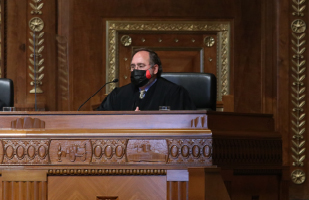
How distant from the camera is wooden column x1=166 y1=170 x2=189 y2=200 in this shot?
2.80 meters

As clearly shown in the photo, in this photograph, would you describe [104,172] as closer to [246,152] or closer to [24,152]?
[24,152]

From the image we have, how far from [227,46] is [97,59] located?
4.21 feet

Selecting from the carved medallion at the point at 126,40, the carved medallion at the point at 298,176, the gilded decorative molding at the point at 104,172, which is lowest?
the carved medallion at the point at 298,176

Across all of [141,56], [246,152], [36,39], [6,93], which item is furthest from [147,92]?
[36,39]

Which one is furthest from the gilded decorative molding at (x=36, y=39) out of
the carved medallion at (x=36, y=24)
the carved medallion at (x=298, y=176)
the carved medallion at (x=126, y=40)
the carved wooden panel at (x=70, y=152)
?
the carved wooden panel at (x=70, y=152)

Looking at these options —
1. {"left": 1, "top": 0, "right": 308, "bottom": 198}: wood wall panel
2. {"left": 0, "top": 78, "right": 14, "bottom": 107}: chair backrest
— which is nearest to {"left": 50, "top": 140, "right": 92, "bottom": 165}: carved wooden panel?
{"left": 0, "top": 78, "right": 14, "bottom": 107}: chair backrest

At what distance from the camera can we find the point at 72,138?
2.91 m

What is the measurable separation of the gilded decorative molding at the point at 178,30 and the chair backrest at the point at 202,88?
133 cm

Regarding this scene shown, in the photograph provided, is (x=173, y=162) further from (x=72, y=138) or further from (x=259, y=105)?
(x=259, y=105)

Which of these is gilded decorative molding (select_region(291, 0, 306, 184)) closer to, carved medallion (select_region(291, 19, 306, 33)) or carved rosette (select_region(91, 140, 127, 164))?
carved medallion (select_region(291, 19, 306, 33))

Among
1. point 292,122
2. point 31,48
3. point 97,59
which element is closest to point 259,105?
point 292,122

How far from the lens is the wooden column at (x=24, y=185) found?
9.36ft

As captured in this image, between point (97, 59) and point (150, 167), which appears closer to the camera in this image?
point (150, 167)

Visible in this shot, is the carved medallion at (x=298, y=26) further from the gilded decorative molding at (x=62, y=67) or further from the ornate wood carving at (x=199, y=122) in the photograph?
the ornate wood carving at (x=199, y=122)
